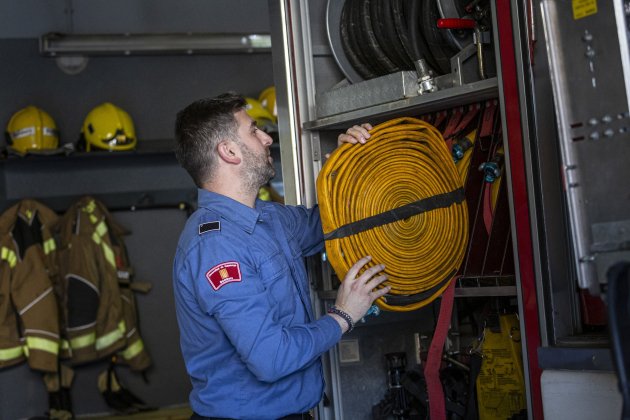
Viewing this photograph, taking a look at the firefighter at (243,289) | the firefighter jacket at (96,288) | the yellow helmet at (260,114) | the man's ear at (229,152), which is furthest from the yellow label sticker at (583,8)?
the firefighter jacket at (96,288)

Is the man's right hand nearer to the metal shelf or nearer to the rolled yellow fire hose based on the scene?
A: the rolled yellow fire hose

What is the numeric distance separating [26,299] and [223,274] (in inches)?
177

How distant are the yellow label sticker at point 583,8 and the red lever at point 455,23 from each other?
3.36ft

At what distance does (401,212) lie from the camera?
3.00 meters

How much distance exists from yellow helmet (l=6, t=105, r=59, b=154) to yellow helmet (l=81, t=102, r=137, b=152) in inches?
11.2

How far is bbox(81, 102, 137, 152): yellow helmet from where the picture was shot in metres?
6.91

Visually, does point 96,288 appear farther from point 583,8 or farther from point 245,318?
point 583,8

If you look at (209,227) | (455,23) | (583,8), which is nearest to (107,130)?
(209,227)

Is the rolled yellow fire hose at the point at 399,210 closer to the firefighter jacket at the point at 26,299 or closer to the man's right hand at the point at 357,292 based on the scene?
the man's right hand at the point at 357,292

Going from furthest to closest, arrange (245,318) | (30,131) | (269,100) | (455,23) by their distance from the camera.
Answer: (269,100)
(30,131)
(455,23)
(245,318)

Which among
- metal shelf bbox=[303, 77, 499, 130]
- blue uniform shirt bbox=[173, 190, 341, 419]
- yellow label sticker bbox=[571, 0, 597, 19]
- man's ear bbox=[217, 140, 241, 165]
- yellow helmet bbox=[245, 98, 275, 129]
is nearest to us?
yellow label sticker bbox=[571, 0, 597, 19]

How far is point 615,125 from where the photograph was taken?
1903mm

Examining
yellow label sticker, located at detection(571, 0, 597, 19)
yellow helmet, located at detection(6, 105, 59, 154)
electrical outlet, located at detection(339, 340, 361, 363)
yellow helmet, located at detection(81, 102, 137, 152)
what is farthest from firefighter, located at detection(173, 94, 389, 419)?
yellow helmet, located at detection(6, 105, 59, 154)

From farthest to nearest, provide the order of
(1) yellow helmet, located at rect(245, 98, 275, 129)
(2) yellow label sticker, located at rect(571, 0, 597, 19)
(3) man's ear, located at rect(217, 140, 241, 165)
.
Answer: (1) yellow helmet, located at rect(245, 98, 275, 129) → (3) man's ear, located at rect(217, 140, 241, 165) → (2) yellow label sticker, located at rect(571, 0, 597, 19)
